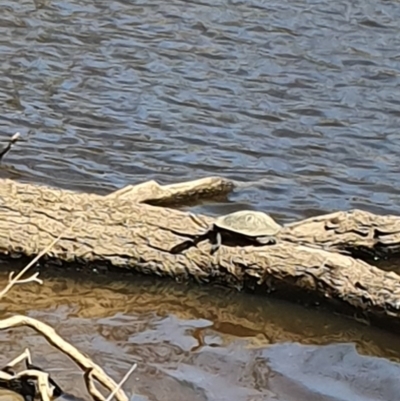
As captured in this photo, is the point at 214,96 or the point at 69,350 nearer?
the point at 69,350

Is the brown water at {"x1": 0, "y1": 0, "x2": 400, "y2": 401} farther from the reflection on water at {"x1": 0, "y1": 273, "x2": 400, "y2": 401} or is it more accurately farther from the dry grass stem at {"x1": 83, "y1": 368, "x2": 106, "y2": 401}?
the dry grass stem at {"x1": 83, "y1": 368, "x2": 106, "y2": 401}

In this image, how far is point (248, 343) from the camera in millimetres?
4043

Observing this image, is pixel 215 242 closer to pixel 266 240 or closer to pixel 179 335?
pixel 266 240

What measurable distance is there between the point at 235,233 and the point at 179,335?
23.3 inches

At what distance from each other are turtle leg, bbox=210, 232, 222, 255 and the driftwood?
0.03m

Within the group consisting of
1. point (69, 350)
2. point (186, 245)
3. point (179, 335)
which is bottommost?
point (179, 335)

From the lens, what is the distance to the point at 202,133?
648 cm

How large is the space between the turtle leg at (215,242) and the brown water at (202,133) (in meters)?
0.19

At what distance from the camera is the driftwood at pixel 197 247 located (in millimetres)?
4191

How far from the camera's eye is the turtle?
444 centimetres

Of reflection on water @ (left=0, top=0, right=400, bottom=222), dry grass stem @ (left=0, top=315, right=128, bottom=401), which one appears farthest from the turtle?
dry grass stem @ (left=0, top=315, right=128, bottom=401)

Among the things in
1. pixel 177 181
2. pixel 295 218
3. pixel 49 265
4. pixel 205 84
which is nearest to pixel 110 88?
pixel 205 84

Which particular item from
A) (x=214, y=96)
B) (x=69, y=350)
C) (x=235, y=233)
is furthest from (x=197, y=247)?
(x=214, y=96)

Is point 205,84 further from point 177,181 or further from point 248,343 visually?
point 248,343
